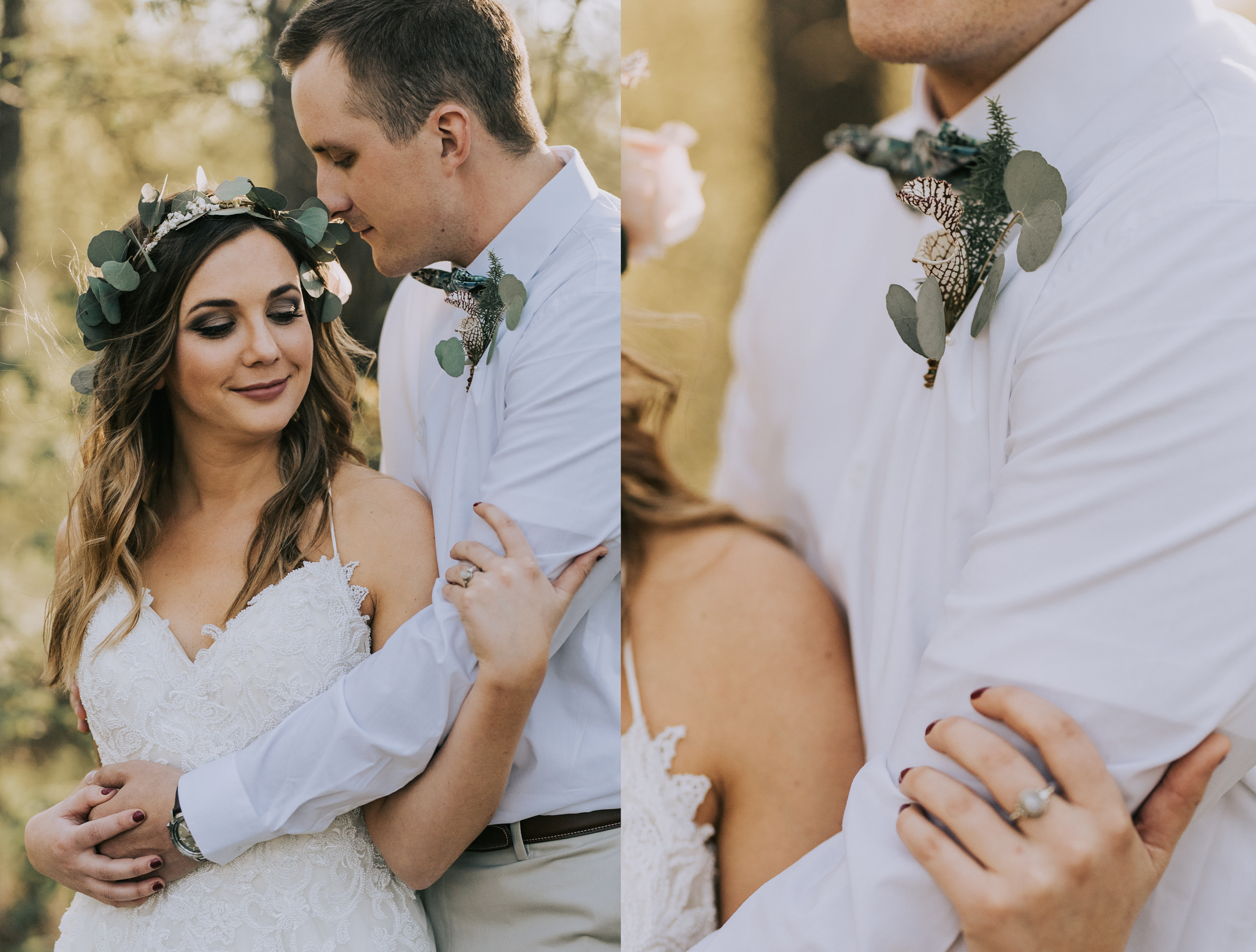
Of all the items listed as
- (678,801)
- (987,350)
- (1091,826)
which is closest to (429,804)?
(678,801)

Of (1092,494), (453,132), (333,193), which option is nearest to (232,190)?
(333,193)

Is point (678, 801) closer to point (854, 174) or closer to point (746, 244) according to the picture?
point (746, 244)

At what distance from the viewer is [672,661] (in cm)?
169

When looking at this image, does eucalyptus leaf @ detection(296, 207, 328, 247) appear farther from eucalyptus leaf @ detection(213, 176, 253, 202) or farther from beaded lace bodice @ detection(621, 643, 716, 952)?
beaded lace bodice @ detection(621, 643, 716, 952)

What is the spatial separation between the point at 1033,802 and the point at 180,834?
1318mm

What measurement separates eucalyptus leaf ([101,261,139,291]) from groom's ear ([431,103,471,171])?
0.56 meters

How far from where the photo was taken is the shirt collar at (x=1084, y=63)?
4.09 ft

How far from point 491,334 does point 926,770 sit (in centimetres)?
99

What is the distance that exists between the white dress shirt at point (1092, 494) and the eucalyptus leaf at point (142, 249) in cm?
122

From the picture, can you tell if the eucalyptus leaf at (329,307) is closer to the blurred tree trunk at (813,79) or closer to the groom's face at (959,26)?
the blurred tree trunk at (813,79)

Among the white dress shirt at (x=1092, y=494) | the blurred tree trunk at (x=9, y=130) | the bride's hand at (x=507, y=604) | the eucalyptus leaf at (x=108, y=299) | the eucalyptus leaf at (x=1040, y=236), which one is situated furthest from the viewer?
the blurred tree trunk at (x=9, y=130)

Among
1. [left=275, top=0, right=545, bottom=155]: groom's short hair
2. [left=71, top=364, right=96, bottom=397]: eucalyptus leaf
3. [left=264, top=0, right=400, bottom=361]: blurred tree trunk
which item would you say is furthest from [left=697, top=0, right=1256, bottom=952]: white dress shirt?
[left=71, top=364, right=96, bottom=397]: eucalyptus leaf

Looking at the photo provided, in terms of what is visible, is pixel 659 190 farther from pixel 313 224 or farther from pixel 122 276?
pixel 122 276

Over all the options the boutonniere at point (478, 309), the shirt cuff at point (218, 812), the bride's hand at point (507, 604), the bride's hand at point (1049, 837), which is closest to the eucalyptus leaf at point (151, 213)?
the boutonniere at point (478, 309)
